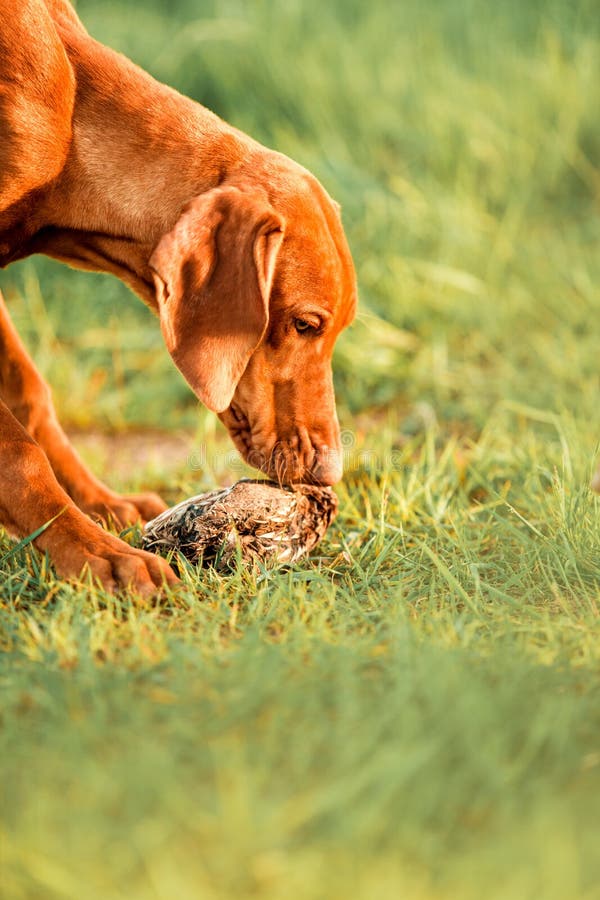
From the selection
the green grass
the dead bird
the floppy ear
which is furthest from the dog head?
the green grass

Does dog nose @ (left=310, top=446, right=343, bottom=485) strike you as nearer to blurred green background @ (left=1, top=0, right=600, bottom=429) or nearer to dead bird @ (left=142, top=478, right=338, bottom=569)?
dead bird @ (left=142, top=478, right=338, bottom=569)

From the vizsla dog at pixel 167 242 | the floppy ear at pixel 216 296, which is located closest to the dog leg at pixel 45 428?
the vizsla dog at pixel 167 242

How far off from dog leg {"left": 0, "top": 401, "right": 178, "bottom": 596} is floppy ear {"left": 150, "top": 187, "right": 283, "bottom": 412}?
432mm

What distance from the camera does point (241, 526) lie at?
3006mm

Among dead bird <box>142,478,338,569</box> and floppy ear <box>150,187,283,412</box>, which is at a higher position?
floppy ear <box>150,187,283,412</box>

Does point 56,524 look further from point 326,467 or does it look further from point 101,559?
point 326,467

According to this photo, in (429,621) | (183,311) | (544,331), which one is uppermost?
(183,311)

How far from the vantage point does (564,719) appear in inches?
83.7

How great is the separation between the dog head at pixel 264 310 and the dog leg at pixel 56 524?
436mm

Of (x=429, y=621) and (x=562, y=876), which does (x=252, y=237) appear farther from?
(x=562, y=876)

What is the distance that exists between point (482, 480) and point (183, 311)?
4.19 ft

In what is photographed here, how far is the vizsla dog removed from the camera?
9.54 ft

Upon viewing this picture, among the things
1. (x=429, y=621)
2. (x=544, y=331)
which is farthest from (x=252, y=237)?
(x=544, y=331)

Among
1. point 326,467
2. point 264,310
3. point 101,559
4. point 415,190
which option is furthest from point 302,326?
point 415,190
